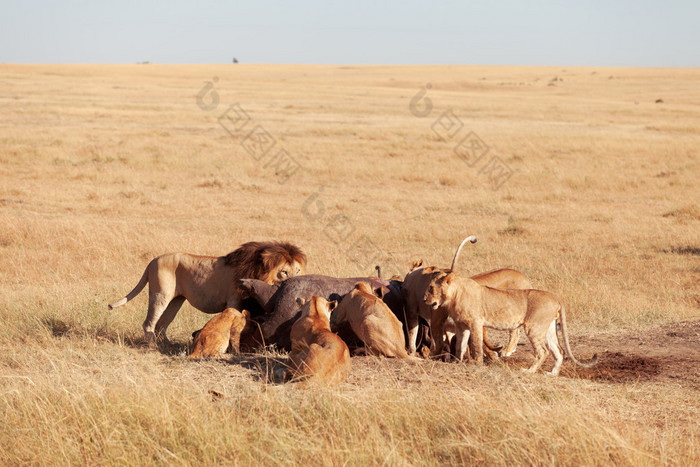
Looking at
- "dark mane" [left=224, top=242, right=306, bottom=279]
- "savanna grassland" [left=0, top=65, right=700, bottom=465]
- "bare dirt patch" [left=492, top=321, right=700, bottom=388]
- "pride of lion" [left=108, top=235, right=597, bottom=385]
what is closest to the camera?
"savanna grassland" [left=0, top=65, right=700, bottom=465]

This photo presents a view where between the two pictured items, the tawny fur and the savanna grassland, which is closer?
the savanna grassland

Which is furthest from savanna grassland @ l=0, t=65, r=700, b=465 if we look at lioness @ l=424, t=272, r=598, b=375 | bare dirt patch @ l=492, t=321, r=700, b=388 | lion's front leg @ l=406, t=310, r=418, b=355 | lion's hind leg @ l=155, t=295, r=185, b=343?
→ lion's front leg @ l=406, t=310, r=418, b=355

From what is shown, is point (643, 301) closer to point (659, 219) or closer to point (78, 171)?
point (659, 219)

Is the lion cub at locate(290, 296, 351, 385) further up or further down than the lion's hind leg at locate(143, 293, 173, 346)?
further up

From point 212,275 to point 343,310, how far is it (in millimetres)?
1413

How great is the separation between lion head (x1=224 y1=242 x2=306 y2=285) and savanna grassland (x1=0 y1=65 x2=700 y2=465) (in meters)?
1.00

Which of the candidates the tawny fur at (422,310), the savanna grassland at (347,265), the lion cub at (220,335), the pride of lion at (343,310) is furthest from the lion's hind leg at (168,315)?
the tawny fur at (422,310)

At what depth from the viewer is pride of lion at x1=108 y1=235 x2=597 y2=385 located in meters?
5.88

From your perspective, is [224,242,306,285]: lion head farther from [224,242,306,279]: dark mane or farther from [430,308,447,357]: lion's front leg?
[430,308,447,357]: lion's front leg

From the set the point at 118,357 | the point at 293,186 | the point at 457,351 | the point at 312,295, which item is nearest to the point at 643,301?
the point at 457,351

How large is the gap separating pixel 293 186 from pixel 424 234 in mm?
6379

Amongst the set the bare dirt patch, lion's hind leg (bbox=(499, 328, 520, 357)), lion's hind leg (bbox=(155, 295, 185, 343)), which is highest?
the bare dirt patch

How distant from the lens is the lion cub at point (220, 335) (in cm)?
625

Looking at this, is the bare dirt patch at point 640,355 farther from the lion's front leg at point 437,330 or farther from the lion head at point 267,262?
the lion head at point 267,262
